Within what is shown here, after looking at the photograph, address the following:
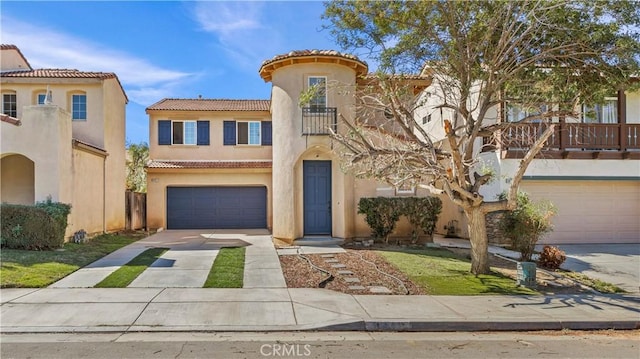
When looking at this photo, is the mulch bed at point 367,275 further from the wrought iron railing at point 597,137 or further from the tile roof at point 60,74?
the tile roof at point 60,74

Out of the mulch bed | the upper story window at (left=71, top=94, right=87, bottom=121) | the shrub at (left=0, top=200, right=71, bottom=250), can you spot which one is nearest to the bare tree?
the mulch bed

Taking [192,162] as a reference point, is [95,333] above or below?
below

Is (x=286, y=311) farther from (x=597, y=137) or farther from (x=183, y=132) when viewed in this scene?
(x=183, y=132)

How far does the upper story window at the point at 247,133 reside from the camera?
68.0ft

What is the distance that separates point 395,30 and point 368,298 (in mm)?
5840

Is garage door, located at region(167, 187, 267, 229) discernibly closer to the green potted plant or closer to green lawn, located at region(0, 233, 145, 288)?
green lawn, located at region(0, 233, 145, 288)

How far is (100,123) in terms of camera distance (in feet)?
56.5

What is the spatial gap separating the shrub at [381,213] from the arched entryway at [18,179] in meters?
12.1

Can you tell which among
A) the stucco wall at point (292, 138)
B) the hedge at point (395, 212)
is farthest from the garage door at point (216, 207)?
the hedge at point (395, 212)

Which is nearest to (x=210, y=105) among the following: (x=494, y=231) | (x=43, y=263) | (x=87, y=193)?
(x=87, y=193)

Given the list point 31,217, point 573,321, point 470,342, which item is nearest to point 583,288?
point 573,321

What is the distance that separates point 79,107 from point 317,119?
10033 mm

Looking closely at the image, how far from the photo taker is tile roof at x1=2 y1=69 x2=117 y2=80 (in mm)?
17203

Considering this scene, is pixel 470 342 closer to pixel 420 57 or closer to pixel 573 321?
pixel 573 321
